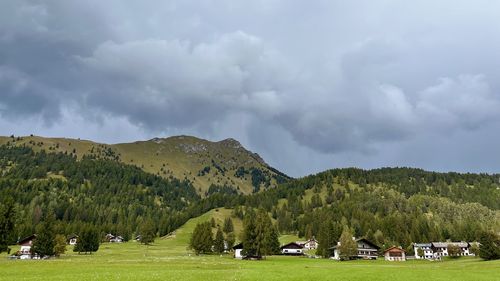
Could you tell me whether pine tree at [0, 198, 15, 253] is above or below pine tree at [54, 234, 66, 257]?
above

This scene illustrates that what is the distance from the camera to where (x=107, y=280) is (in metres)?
41.7

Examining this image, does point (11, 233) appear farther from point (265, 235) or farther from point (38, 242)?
point (265, 235)

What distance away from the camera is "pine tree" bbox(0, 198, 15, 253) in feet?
298

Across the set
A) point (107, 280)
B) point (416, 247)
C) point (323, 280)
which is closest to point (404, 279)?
point (323, 280)

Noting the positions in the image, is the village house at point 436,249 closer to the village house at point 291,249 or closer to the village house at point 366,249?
the village house at point 366,249

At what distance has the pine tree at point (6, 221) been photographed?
298 ft

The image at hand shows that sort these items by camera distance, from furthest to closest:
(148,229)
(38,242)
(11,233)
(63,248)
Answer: (148,229) → (63,248) → (38,242) → (11,233)

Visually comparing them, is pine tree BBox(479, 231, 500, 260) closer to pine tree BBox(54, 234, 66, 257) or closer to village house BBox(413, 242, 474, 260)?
village house BBox(413, 242, 474, 260)

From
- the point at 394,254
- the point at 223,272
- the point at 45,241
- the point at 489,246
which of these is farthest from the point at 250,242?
the point at 489,246

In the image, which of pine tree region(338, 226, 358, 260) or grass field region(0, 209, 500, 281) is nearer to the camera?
grass field region(0, 209, 500, 281)

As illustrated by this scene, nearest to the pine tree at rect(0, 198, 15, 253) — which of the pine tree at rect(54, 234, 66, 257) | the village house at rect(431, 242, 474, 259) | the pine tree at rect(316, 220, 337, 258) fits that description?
the pine tree at rect(54, 234, 66, 257)

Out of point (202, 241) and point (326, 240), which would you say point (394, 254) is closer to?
point (326, 240)

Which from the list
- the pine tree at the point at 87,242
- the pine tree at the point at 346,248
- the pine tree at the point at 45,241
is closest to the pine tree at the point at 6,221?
the pine tree at the point at 45,241

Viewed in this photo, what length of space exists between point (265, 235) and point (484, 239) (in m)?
70.0
